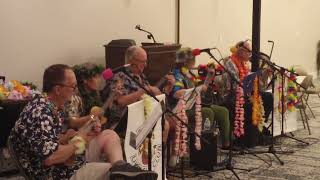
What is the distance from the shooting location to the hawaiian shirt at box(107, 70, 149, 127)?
13.6 ft

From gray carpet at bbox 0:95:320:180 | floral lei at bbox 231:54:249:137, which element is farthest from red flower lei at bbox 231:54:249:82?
gray carpet at bbox 0:95:320:180

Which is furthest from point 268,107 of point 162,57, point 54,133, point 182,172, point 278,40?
point 278,40

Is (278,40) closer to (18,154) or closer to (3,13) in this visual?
(3,13)

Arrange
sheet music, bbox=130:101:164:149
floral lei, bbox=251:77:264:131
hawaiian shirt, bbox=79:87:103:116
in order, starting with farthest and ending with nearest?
floral lei, bbox=251:77:264:131 < hawaiian shirt, bbox=79:87:103:116 < sheet music, bbox=130:101:164:149

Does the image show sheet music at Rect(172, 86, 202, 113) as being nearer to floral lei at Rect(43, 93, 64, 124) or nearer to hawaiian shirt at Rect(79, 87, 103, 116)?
hawaiian shirt at Rect(79, 87, 103, 116)

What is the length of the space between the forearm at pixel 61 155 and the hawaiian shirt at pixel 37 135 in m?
0.02

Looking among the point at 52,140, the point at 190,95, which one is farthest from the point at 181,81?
the point at 52,140

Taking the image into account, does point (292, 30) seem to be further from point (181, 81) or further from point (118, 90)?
point (118, 90)

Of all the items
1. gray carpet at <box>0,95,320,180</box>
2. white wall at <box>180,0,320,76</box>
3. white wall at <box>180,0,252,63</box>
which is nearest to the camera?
gray carpet at <box>0,95,320,180</box>

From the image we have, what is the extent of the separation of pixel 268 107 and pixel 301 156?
80 cm

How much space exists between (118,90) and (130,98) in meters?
0.12

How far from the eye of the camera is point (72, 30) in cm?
600

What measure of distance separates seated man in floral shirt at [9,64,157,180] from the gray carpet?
1983 millimetres

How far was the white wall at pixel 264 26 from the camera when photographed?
8102 mm
